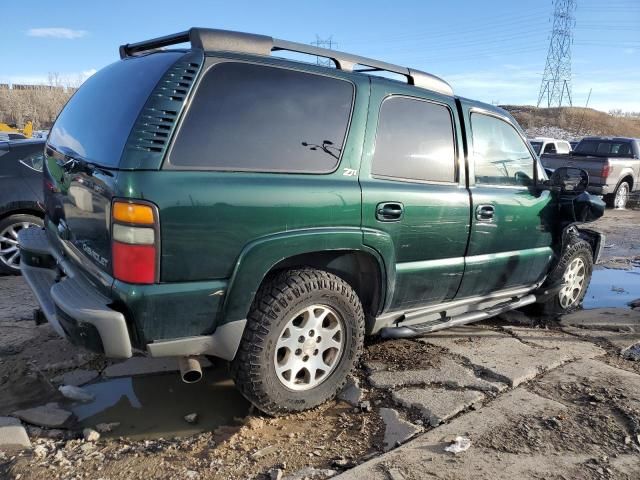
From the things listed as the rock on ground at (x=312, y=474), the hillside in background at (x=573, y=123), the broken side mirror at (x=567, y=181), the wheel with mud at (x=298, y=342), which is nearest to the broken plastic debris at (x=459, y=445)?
the rock on ground at (x=312, y=474)

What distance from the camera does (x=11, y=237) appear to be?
5711 mm

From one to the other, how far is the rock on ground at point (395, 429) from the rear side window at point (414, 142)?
1430 mm

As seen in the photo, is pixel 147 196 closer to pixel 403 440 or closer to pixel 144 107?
pixel 144 107

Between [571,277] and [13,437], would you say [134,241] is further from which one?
[571,277]

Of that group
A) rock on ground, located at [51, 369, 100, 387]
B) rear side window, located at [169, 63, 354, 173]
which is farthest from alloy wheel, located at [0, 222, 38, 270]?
rear side window, located at [169, 63, 354, 173]

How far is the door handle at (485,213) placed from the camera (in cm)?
383

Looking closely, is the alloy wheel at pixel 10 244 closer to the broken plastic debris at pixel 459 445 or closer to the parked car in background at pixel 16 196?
the parked car in background at pixel 16 196

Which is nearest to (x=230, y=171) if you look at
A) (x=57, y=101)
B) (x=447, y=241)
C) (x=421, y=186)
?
(x=421, y=186)

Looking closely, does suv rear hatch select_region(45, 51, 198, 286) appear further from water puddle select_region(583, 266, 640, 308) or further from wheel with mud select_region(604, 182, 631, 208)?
wheel with mud select_region(604, 182, 631, 208)

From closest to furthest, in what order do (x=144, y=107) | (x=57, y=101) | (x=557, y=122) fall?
1. (x=144, y=107)
2. (x=557, y=122)
3. (x=57, y=101)

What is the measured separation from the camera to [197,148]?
8.52 feet

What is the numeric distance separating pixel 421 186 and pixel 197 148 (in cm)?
155

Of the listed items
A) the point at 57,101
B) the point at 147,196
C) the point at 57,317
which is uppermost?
the point at 57,101

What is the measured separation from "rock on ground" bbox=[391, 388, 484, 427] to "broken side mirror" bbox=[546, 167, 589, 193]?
213 cm
